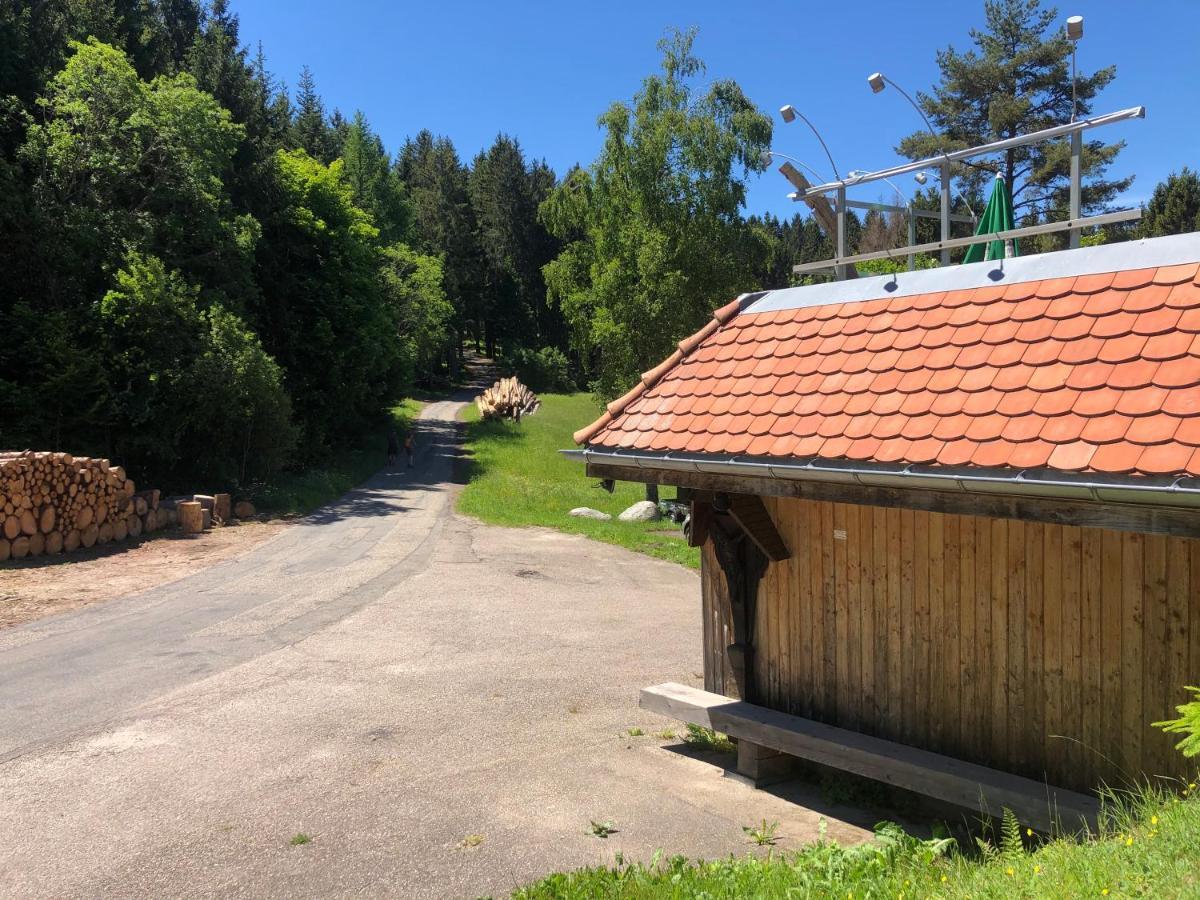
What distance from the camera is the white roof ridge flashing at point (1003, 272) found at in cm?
528

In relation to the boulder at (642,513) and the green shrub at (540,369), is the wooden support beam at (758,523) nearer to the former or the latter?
the boulder at (642,513)

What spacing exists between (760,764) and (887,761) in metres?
1.40

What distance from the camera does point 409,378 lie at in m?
42.8

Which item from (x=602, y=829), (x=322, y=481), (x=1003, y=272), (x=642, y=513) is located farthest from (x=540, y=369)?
(x=602, y=829)

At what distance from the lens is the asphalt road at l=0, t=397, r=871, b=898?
5.77 m

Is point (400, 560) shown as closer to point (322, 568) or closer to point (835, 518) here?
point (322, 568)

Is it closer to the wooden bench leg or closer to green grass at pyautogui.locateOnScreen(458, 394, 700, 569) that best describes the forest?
green grass at pyautogui.locateOnScreen(458, 394, 700, 569)

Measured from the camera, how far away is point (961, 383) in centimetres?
543

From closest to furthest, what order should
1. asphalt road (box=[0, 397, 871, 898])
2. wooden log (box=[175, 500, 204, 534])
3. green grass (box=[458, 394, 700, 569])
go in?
asphalt road (box=[0, 397, 871, 898])
wooden log (box=[175, 500, 204, 534])
green grass (box=[458, 394, 700, 569])

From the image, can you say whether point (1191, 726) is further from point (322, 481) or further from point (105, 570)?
point (322, 481)

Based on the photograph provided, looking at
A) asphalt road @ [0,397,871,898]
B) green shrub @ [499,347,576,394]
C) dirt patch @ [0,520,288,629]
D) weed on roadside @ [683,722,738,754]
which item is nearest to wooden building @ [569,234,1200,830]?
weed on roadside @ [683,722,738,754]

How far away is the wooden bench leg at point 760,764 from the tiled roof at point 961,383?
97.7 inches

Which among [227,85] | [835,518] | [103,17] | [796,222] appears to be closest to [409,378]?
[227,85]

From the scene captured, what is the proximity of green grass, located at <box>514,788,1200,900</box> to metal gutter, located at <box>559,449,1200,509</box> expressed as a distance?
4.51 ft
